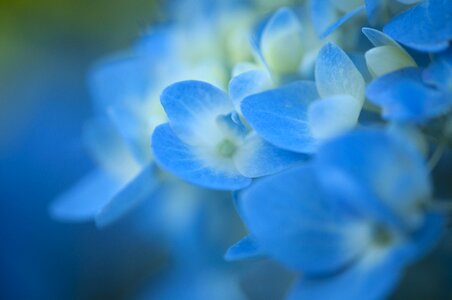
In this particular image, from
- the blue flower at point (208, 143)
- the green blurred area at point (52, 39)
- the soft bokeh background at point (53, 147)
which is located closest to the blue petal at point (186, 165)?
the blue flower at point (208, 143)

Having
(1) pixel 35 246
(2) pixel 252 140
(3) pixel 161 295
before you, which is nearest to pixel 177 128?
(2) pixel 252 140

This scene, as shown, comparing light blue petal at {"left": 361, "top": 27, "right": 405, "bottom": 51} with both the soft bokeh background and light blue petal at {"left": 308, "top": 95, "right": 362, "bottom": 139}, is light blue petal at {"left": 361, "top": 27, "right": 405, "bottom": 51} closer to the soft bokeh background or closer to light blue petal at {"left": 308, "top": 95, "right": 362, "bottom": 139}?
light blue petal at {"left": 308, "top": 95, "right": 362, "bottom": 139}

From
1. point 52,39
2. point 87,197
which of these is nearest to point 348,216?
point 87,197

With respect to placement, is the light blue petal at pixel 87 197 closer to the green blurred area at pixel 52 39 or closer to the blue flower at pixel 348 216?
the blue flower at pixel 348 216

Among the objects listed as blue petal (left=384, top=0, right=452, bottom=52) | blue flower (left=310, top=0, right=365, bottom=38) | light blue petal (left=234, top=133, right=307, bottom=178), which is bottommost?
light blue petal (left=234, top=133, right=307, bottom=178)

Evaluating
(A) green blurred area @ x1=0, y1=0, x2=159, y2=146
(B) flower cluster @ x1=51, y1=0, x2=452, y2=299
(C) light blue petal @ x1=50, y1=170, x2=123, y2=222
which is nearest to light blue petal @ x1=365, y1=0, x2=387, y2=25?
(B) flower cluster @ x1=51, y1=0, x2=452, y2=299

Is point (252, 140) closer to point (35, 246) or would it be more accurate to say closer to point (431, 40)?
point (431, 40)

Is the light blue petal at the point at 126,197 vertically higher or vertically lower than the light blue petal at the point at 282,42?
lower
